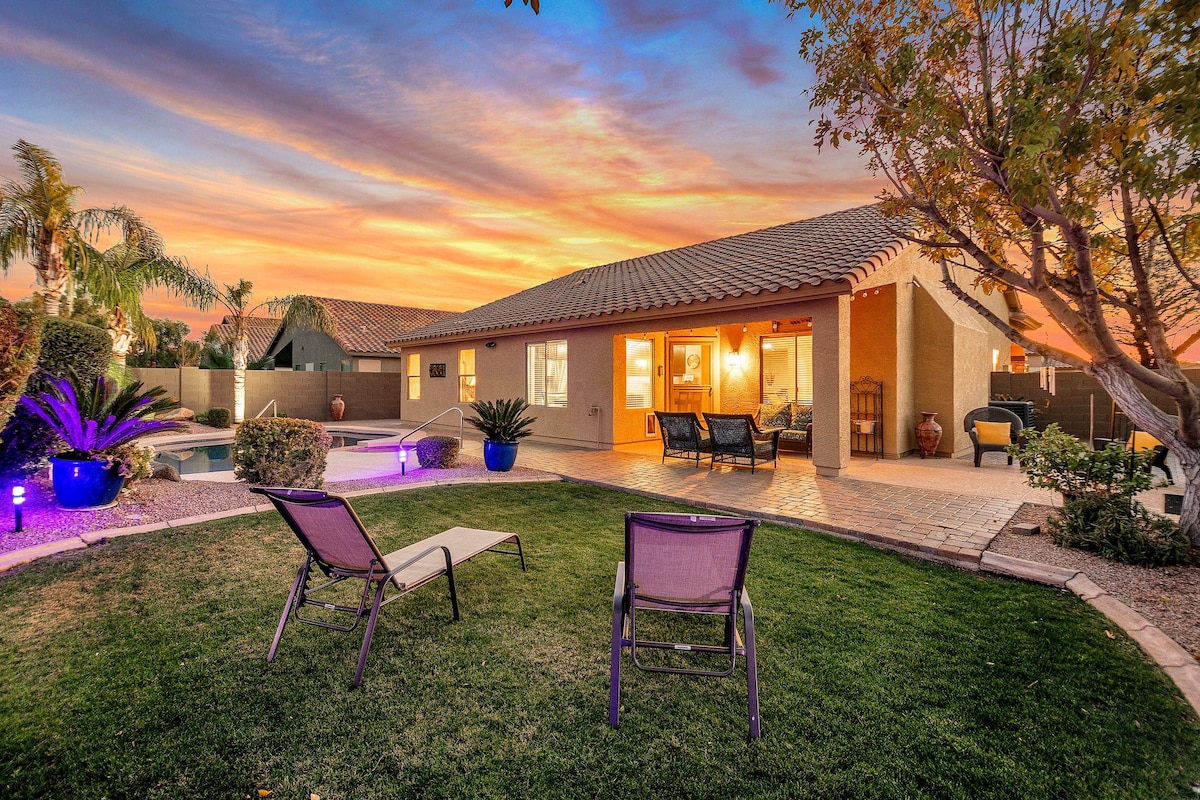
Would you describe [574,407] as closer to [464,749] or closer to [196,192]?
[196,192]

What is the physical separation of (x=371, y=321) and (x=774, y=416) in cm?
2272

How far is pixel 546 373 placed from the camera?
1391 cm

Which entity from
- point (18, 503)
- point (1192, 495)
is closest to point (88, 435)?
point (18, 503)

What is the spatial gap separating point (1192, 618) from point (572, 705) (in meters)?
4.25

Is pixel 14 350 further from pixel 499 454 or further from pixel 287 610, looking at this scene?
pixel 499 454

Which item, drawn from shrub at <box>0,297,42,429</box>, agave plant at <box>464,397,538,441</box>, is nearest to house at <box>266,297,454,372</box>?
agave plant at <box>464,397,538,441</box>

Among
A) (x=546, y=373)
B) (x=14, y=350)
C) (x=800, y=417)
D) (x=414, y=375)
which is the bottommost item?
(x=800, y=417)

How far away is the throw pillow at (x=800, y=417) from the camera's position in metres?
11.5

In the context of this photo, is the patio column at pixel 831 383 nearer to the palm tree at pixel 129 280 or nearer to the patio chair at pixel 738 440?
the patio chair at pixel 738 440

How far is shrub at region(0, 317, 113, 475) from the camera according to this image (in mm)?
5906

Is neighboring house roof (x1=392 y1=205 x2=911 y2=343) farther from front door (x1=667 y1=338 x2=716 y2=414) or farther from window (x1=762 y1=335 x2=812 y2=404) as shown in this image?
window (x1=762 y1=335 x2=812 y2=404)

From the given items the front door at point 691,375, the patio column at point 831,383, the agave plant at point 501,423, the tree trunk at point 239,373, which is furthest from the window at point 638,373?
the tree trunk at point 239,373

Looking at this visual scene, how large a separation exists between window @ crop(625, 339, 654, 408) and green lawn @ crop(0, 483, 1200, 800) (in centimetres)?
861

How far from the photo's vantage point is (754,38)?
A: 6.39 m
